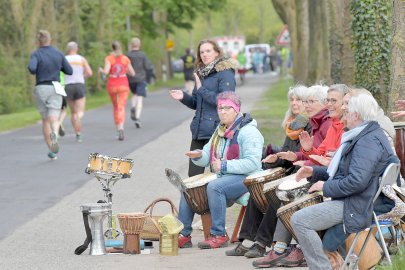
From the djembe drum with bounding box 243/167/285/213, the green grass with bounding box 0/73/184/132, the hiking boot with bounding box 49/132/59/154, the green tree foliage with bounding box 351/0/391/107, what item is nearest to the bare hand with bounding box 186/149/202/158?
the djembe drum with bounding box 243/167/285/213

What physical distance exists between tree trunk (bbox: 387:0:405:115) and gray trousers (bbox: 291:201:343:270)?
3.38 meters

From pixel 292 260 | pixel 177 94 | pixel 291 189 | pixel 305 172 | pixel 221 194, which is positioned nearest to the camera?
pixel 305 172

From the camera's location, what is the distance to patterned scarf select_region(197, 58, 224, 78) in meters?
12.0

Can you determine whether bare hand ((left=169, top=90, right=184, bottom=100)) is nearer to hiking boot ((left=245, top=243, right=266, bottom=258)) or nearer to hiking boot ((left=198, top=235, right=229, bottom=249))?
hiking boot ((left=198, top=235, right=229, bottom=249))

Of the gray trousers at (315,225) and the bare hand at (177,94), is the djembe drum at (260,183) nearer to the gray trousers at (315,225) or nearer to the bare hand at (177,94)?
the gray trousers at (315,225)

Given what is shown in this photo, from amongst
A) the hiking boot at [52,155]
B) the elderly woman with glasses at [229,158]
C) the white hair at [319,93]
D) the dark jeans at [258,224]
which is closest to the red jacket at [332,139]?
the white hair at [319,93]

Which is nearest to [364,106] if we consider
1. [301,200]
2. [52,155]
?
[301,200]

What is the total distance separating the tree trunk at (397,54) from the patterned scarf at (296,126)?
64.9 inches

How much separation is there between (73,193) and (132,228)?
4605mm

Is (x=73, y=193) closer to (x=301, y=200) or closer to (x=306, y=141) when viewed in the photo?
(x=306, y=141)

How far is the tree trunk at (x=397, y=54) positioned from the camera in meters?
11.5

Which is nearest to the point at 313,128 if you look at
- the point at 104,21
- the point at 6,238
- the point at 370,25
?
the point at 6,238

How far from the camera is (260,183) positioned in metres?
10.3

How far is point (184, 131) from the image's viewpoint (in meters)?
25.8
